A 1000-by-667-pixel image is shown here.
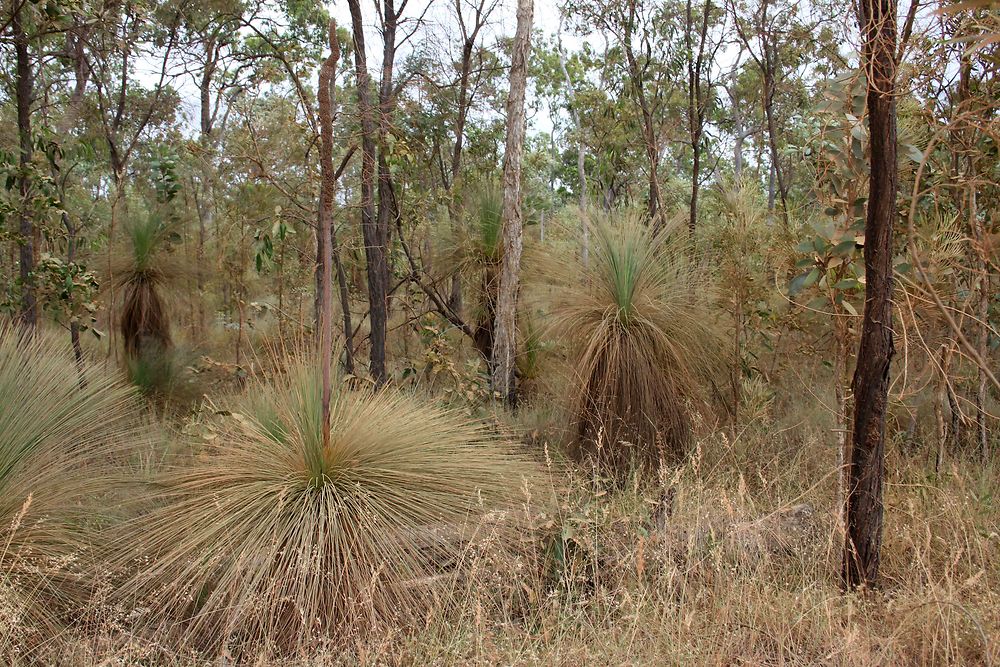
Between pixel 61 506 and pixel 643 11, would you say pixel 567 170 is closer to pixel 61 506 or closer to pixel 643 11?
pixel 643 11

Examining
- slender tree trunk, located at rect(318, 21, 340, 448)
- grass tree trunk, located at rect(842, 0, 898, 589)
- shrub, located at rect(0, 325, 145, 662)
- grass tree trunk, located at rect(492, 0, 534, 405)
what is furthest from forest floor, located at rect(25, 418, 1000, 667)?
grass tree trunk, located at rect(492, 0, 534, 405)

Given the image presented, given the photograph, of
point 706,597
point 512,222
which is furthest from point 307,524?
point 512,222

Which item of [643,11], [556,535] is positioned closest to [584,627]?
[556,535]

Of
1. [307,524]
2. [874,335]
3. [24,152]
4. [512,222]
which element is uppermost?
[24,152]

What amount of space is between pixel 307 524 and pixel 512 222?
11.5ft

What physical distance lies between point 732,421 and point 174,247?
5500mm

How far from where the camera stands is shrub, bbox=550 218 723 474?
470 cm

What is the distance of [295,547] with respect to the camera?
2873 mm

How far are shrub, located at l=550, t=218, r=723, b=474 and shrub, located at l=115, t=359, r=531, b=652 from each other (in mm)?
1274

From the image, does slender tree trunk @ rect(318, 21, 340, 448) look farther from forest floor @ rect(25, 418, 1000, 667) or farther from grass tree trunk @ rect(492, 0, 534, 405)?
grass tree trunk @ rect(492, 0, 534, 405)

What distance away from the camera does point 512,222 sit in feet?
19.5

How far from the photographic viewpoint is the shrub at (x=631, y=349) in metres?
4.70

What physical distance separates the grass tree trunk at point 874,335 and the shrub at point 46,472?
296 centimetres

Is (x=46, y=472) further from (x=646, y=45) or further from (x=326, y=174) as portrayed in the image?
(x=646, y=45)
